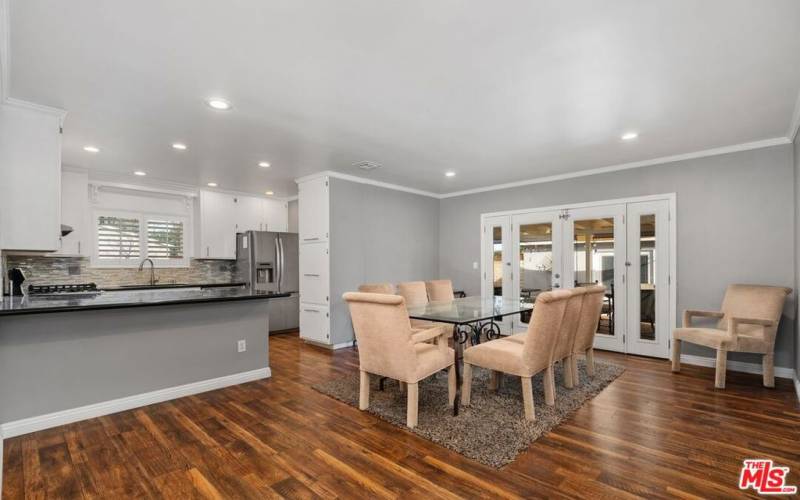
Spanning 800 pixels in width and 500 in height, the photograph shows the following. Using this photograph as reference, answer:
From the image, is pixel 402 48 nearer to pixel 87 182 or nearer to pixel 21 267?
pixel 87 182

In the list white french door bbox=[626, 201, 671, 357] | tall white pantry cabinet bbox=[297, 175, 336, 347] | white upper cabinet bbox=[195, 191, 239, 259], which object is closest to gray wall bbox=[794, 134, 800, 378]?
white french door bbox=[626, 201, 671, 357]

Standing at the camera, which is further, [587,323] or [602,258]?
[602,258]

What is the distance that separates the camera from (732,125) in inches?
136

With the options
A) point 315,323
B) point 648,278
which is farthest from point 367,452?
point 648,278

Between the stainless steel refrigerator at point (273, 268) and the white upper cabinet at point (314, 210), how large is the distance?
1138 millimetres

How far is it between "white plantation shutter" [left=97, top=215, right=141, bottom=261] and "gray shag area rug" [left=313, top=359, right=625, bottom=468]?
398 centimetres

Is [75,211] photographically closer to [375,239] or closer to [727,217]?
[375,239]

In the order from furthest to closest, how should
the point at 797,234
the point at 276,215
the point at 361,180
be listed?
the point at 276,215, the point at 361,180, the point at 797,234

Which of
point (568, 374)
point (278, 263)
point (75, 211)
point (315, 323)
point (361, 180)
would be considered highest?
point (361, 180)

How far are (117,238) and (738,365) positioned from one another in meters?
7.89

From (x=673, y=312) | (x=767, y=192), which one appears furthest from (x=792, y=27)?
(x=673, y=312)

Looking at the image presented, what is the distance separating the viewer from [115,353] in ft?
10.3

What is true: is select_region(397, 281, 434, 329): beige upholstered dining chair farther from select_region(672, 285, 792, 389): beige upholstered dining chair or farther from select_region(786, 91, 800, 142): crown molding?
select_region(786, 91, 800, 142): crown molding

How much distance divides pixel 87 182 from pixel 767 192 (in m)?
8.00
